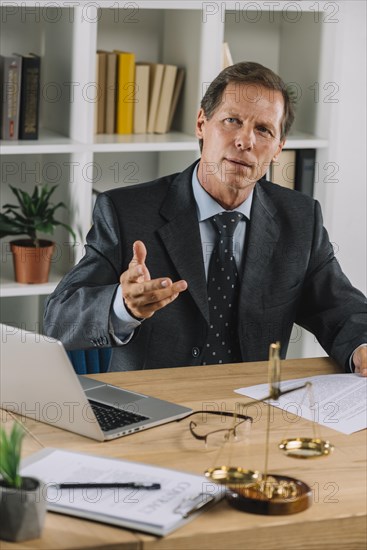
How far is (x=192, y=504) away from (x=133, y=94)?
2.14m

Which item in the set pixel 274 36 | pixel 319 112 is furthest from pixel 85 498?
pixel 274 36

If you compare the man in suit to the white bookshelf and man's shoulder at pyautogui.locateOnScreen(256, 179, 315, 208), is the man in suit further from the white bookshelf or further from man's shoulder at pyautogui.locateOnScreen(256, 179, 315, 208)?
the white bookshelf

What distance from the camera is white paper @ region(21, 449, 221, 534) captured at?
1.37 m

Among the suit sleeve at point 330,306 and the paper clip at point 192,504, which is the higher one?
the suit sleeve at point 330,306

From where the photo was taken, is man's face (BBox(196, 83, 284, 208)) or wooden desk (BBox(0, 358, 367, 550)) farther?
man's face (BBox(196, 83, 284, 208))

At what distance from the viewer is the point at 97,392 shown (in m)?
1.90

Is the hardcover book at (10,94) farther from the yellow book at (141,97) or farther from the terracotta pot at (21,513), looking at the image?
the terracotta pot at (21,513)

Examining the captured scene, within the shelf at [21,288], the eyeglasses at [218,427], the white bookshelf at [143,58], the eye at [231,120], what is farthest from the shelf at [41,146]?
the eyeglasses at [218,427]

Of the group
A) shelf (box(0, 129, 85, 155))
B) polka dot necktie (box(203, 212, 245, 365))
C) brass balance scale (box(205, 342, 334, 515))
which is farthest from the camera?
shelf (box(0, 129, 85, 155))

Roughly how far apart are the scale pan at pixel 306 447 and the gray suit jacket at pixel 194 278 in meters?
0.58

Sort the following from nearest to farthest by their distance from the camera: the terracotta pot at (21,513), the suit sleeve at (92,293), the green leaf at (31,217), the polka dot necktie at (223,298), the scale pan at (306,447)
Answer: the terracotta pot at (21,513) < the scale pan at (306,447) < the suit sleeve at (92,293) < the polka dot necktie at (223,298) < the green leaf at (31,217)

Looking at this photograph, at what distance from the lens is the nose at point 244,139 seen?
2.36 metres

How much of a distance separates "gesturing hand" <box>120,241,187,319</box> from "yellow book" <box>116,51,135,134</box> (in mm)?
1452

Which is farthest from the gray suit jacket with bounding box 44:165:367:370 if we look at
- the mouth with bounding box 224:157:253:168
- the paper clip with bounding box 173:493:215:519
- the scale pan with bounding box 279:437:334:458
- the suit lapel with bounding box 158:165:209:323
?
the paper clip with bounding box 173:493:215:519
